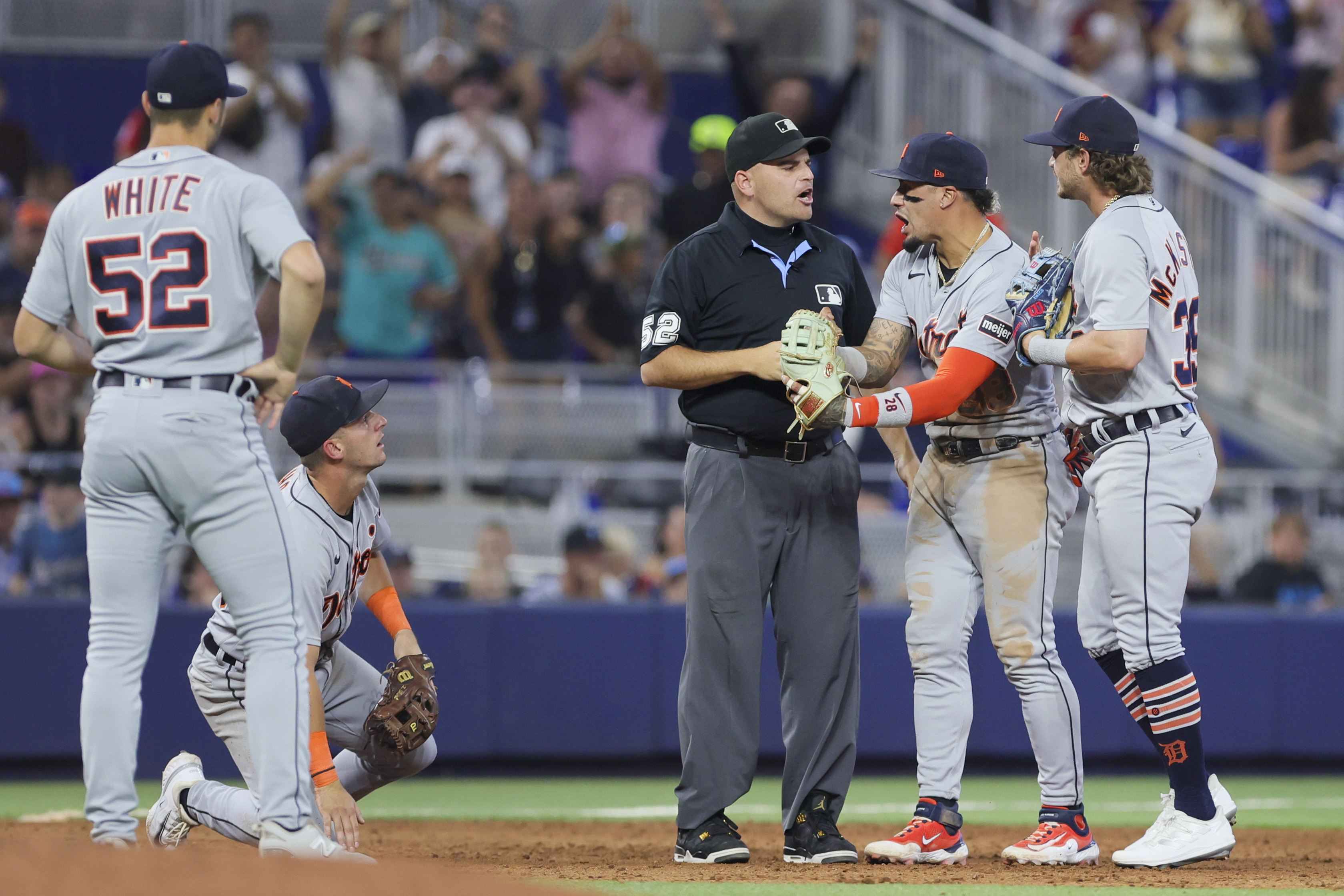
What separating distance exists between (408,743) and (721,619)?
1088mm

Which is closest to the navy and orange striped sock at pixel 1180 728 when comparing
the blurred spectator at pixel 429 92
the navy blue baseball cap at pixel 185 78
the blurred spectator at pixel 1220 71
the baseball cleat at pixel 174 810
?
the baseball cleat at pixel 174 810

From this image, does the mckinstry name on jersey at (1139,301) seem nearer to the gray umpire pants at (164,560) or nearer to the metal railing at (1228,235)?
the gray umpire pants at (164,560)

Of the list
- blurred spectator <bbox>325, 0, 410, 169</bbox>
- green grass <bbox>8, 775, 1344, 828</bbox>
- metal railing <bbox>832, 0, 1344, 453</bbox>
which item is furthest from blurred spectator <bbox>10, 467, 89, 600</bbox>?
metal railing <bbox>832, 0, 1344, 453</bbox>

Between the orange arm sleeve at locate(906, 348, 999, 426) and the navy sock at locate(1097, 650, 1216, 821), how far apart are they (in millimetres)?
1018

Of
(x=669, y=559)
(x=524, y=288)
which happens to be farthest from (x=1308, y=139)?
(x=669, y=559)

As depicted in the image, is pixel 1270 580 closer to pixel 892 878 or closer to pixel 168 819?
pixel 892 878

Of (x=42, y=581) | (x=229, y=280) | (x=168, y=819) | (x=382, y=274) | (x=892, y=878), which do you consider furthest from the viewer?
(x=382, y=274)

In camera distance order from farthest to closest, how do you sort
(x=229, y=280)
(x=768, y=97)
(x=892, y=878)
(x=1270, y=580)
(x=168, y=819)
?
(x=768, y=97)
(x=1270, y=580)
(x=168, y=819)
(x=892, y=878)
(x=229, y=280)

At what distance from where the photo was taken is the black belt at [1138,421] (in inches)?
186

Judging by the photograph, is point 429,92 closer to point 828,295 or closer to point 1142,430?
point 828,295

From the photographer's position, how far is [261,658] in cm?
388

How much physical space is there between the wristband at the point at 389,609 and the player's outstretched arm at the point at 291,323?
4.44 feet

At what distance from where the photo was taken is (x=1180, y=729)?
4664mm

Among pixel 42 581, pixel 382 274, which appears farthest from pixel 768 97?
pixel 42 581
